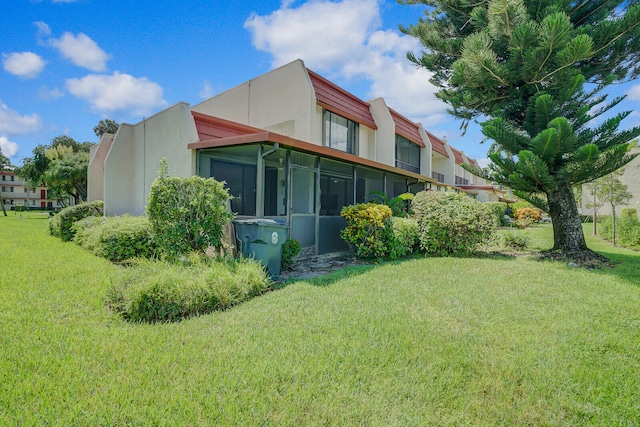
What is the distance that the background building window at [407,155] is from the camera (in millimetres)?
19969

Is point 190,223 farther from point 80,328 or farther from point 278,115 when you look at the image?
point 278,115

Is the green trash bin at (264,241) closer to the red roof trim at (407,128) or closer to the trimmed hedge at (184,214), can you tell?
the trimmed hedge at (184,214)

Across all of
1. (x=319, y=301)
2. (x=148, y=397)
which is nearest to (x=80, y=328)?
(x=148, y=397)

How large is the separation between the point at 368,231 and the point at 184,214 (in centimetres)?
494

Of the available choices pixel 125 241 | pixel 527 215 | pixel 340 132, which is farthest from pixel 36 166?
pixel 527 215

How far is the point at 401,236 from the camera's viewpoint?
30.9ft

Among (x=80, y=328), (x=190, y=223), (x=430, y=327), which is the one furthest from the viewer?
(x=190, y=223)

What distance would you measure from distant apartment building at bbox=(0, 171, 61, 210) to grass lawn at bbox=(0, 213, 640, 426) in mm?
76550

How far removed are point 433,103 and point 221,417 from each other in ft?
46.0

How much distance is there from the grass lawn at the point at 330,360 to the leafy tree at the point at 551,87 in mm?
4587

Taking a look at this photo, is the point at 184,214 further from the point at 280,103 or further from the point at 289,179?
the point at 280,103

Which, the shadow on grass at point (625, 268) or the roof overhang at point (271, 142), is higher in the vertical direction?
the roof overhang at point (271, 142)

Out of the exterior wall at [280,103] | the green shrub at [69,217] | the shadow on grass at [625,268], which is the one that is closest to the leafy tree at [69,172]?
the green shrub at [69,217]

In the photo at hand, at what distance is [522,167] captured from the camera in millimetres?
8633
